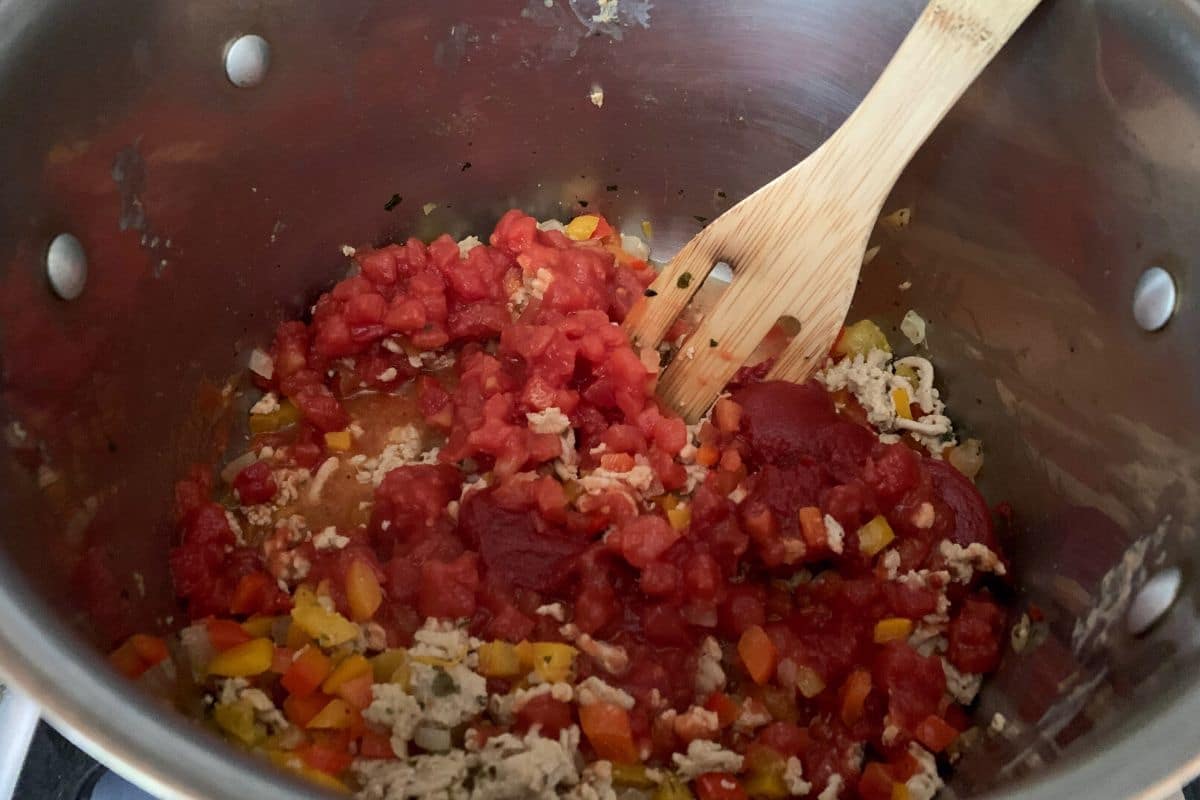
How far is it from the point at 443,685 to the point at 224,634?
0.48m

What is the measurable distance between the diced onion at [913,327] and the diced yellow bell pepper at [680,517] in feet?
2.80

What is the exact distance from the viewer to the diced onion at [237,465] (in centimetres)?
226

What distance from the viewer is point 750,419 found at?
2207mm

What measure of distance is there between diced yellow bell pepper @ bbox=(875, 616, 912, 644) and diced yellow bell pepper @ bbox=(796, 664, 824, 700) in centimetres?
17

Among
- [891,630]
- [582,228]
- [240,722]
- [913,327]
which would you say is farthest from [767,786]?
[582,228]

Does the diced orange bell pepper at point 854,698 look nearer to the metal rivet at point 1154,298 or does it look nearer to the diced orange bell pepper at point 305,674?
the metal rivet at point 1154,298

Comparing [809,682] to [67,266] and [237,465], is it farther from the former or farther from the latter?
[67,266]

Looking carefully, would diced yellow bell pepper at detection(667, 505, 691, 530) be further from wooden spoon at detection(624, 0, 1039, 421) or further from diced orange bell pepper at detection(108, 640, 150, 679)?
diced orange bell pepper at detection(108, 640, 150, 679)

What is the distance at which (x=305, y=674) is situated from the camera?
1833 millimetres

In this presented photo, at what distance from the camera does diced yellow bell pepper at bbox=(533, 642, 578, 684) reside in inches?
72.9

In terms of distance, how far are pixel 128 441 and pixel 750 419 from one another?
1362 millimetres

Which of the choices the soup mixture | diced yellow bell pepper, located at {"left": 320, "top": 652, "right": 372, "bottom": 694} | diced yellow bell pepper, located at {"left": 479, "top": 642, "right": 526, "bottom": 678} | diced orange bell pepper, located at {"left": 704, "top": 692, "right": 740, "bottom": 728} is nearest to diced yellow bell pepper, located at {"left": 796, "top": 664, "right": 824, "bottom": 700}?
the soup mixture

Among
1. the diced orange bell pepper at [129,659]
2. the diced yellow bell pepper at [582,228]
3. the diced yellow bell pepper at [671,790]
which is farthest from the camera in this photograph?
the diced yellow bell pepper at [582,228]

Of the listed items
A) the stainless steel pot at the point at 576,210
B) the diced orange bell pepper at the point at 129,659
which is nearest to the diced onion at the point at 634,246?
the stainless steel pot at the point at 576,210
